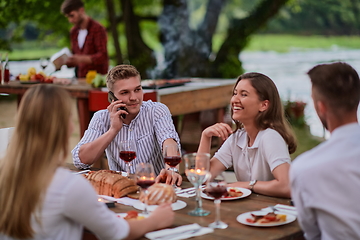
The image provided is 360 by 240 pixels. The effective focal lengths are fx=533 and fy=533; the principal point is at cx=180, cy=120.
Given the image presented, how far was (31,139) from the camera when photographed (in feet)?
5.55

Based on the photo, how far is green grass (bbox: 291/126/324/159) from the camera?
23.9 ft

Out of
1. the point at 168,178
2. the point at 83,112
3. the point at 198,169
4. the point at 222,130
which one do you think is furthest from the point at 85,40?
the point at 198,169

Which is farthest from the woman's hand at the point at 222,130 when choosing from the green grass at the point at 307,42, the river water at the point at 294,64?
the green grass at the point at 307,42

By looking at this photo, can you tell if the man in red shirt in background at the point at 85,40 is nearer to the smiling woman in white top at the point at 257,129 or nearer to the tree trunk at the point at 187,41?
the tree trunk at the point at 187,41

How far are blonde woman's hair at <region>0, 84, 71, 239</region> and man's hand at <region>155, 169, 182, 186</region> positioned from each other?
95 cm

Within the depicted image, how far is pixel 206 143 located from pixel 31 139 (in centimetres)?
136

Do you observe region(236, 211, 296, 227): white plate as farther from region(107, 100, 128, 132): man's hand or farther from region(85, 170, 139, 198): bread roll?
region(107, 100, 128, 132): man's hand

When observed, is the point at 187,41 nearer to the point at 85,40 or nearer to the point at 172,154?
the point at 85,40

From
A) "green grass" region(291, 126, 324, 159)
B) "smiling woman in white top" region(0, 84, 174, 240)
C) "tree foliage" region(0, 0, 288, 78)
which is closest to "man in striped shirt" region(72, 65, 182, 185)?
"smiling woman in white top" region(0, 84, 174, 240)

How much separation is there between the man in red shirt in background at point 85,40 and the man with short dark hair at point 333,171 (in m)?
4.47

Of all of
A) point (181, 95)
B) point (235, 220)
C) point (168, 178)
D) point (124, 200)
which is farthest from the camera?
point (181, 95)

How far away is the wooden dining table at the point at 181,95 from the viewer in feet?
17.2

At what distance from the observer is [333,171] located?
1701 mm

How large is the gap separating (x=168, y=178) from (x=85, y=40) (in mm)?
3876
